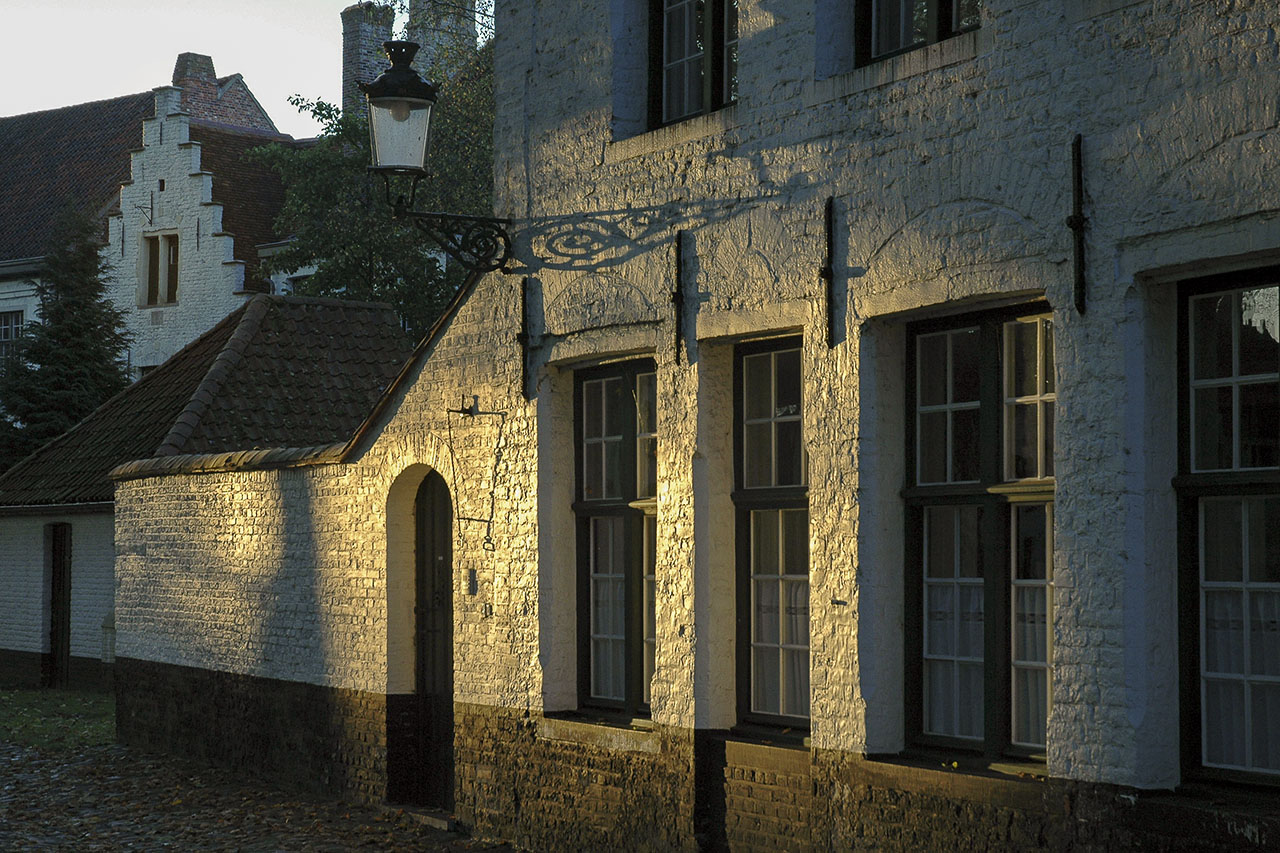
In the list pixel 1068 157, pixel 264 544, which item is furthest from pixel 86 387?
pixel 1068 157

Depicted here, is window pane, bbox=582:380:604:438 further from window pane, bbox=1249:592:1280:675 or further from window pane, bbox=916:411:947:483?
window pane, bbox=1249:592:1280:675

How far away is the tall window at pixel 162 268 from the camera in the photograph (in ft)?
112

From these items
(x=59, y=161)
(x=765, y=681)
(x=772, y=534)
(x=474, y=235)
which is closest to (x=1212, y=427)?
(x=772, y=534)

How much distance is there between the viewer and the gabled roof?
16.8 m

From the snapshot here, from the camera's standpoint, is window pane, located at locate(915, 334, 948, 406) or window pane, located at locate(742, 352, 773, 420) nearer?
window pane, located at locate(915, 334, 948, 406)

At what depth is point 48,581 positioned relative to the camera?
23.5 metres

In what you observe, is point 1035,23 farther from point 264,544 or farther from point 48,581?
point 48,581

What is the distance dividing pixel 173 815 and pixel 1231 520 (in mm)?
8128

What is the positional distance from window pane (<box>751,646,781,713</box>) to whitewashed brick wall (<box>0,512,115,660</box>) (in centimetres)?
1485

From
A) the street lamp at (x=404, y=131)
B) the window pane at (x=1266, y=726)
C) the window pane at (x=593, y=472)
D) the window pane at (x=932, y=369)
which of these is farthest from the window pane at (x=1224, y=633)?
the street lamp at (x=404, y=131)

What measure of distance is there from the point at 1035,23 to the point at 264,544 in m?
8.39

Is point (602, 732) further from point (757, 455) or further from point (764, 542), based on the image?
point (757, 455)

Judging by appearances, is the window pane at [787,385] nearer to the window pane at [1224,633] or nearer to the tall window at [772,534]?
the tall window at [772,534]

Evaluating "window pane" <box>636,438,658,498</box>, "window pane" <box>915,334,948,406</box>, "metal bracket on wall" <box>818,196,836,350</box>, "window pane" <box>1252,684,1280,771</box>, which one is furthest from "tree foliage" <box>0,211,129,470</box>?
"window pane" <box>1252,684,1280,771</box>
